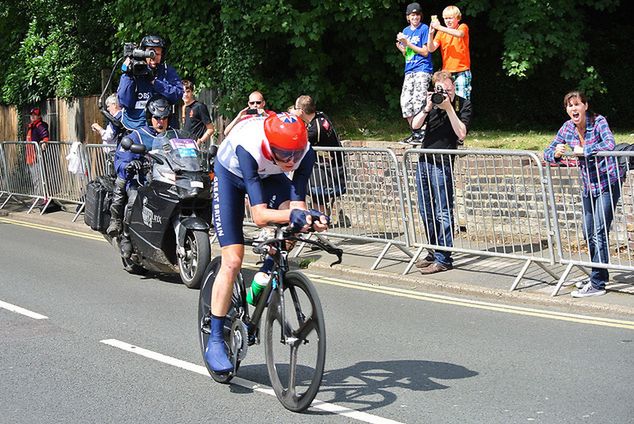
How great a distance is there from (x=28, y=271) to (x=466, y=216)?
506 centimetres

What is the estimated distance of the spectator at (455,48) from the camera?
585 inches

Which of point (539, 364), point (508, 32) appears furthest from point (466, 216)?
point (508, 32)

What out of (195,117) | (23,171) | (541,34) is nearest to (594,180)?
(195,117)

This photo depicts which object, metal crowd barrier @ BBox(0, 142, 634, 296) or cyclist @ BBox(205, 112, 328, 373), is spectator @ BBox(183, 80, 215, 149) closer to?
metal crowd barrier @ BBox(0, 142, 634, 296)

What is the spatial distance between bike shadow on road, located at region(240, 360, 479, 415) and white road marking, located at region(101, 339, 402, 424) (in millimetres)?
77

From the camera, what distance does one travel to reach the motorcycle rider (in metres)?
11.7

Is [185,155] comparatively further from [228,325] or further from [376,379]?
[376,379]

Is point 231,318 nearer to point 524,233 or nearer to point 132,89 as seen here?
point 524,233

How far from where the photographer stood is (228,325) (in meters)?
7.08

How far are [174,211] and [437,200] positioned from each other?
283 centimetres

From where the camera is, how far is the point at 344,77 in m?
20.4

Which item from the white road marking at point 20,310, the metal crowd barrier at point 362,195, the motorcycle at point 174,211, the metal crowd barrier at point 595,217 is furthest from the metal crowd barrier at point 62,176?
the metal crowd barrier at point 595,217

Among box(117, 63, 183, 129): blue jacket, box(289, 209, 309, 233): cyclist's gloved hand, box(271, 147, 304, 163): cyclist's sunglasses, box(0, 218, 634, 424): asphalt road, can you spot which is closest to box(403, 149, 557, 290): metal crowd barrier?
box(0, 218, 634, 424): asphalt road

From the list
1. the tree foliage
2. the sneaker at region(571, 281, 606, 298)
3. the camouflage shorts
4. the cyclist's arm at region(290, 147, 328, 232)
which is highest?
the tree foliage
